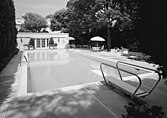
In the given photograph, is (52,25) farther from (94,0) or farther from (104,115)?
(104,115)

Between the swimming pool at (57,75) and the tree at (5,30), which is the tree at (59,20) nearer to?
the tree at (5,30)

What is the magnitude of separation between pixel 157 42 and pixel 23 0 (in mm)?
34836

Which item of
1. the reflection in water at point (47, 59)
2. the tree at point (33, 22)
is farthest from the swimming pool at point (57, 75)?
the tree at point (33, 22)

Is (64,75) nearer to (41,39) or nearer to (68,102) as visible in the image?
(68,102)

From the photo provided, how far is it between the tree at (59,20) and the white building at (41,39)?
11956 mm

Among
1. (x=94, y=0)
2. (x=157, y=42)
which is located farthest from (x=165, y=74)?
(x=94, y=0)

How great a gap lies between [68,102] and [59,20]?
1614 inches

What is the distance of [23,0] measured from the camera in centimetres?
3008

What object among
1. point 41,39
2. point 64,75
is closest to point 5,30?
point 64,75

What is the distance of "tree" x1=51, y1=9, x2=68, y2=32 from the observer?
1625 inches

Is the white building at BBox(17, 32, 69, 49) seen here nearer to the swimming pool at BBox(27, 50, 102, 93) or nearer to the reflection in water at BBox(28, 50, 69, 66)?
the reflection in water at BBox(28, 50, 69, 66)

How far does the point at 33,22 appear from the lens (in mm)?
44844

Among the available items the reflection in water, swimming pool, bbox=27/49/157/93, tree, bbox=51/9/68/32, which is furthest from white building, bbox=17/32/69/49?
swimming pool, bbox=27/49/157/93

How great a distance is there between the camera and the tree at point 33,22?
147ft
